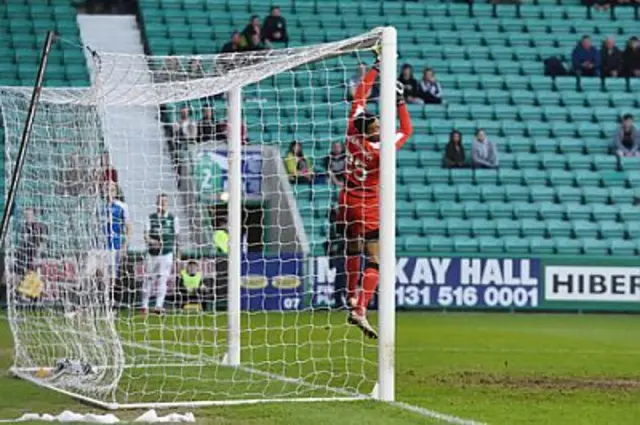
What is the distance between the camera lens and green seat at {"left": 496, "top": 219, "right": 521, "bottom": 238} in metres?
27.8

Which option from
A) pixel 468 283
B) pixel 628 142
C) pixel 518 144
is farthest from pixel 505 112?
pixel 468 283

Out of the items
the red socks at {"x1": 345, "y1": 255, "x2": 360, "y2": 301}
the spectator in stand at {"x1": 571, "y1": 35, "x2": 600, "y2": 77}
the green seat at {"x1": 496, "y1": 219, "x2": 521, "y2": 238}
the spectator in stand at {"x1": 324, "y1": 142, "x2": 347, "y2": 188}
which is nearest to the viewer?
the red socks at {"x1": 345, "y1": 255, "x2": 360, "y2": 301}

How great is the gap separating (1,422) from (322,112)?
1992 cm

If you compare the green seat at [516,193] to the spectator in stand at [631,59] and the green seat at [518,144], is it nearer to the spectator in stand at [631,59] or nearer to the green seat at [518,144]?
the green seat at [518,144]

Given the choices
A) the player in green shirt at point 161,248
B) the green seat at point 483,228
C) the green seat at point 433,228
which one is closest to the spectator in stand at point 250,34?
the green seat at point 433,228

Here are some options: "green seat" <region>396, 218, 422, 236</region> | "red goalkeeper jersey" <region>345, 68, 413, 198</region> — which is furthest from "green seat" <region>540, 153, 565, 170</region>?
"red goalkeeper jersey" <region>345, 68, 413, 198</region>

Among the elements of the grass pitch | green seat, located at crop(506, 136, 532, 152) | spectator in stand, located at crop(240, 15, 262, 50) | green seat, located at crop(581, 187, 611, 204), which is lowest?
the grass pitch

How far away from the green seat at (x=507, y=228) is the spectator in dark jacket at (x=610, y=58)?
5.02 metres

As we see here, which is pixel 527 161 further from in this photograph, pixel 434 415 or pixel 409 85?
pixel 434 415

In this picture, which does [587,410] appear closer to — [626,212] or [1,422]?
[1,422]

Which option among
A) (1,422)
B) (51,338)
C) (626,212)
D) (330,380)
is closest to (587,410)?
(330,380)

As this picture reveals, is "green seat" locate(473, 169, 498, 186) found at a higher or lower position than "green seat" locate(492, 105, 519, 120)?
lower

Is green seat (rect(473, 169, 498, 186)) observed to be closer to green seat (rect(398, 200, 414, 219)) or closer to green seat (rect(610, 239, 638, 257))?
green seat (rect(398, 200, 414, 219))

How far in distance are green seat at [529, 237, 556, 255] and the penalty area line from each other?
16.6 m
